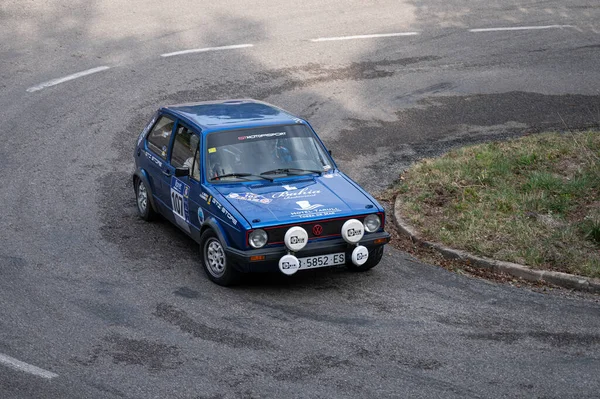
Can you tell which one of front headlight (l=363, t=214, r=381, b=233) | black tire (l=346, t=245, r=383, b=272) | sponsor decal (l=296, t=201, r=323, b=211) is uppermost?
sponsor decal (l=296, t=201, r=323, b=211)

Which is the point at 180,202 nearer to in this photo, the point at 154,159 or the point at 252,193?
the point at 154,159

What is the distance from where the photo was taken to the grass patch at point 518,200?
35.3 feet

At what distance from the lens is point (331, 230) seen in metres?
9.62

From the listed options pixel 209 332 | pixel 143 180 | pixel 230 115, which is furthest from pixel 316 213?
pixel 143 180

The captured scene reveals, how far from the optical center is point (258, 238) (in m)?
9.38

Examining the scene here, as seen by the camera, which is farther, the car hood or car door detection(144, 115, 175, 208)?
car door detection(144, 115, 175, 208)

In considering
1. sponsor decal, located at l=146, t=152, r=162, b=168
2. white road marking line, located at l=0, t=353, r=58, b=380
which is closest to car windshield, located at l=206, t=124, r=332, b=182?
sponsor decal, located at l=146, t=152, r=162, b=168

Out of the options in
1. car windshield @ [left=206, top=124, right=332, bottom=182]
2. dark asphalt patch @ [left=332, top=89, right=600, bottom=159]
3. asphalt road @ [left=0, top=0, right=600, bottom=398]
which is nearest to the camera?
asphalt road @ [left=0, top=0, right=600, bottom=398]

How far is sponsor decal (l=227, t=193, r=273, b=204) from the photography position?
32.2 ft

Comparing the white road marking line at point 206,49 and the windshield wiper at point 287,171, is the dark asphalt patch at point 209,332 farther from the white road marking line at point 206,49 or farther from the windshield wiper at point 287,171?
the white road marking line at point 206,49

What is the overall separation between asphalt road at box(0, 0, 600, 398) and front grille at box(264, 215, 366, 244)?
0.63m

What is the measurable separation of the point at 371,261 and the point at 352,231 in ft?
2.16

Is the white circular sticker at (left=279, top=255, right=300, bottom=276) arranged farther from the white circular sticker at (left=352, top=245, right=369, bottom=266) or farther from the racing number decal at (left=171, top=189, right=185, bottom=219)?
the racing number decal at (left=171, top=189, right=185, bottom=219)

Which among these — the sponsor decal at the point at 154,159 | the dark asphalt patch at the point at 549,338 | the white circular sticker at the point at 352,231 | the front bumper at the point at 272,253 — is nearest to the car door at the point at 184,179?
the sponsor decal at the point at 154,159
